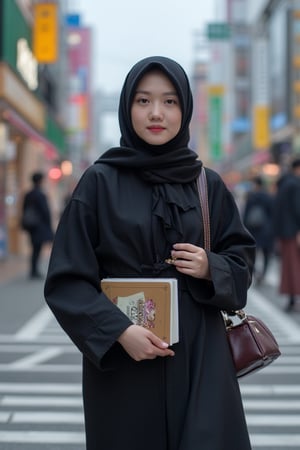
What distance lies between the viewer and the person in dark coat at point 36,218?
15.6 meters

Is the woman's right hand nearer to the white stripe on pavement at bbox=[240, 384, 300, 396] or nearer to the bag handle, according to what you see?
the bag handle

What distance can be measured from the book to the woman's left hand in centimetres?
5

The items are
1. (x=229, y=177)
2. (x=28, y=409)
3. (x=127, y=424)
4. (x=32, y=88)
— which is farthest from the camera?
(x=229, y=177)

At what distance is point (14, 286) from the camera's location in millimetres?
14367

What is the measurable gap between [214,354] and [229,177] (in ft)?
236

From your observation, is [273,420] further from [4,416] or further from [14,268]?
[14,268]

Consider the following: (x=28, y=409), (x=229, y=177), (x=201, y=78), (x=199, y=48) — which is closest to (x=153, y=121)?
(x=28, y=409)

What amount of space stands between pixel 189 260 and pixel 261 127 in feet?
137

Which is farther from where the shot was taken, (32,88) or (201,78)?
(201,78)

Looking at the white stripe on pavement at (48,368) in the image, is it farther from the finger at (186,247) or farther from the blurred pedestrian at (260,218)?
the blurred pedestrian at (260,218)

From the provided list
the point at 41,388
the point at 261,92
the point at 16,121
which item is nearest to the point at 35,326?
the point at 41,388

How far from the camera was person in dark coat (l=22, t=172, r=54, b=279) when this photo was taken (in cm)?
1557

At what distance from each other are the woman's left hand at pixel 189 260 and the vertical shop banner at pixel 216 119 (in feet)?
199

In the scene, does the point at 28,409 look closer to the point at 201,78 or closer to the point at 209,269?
the point at 209,269
